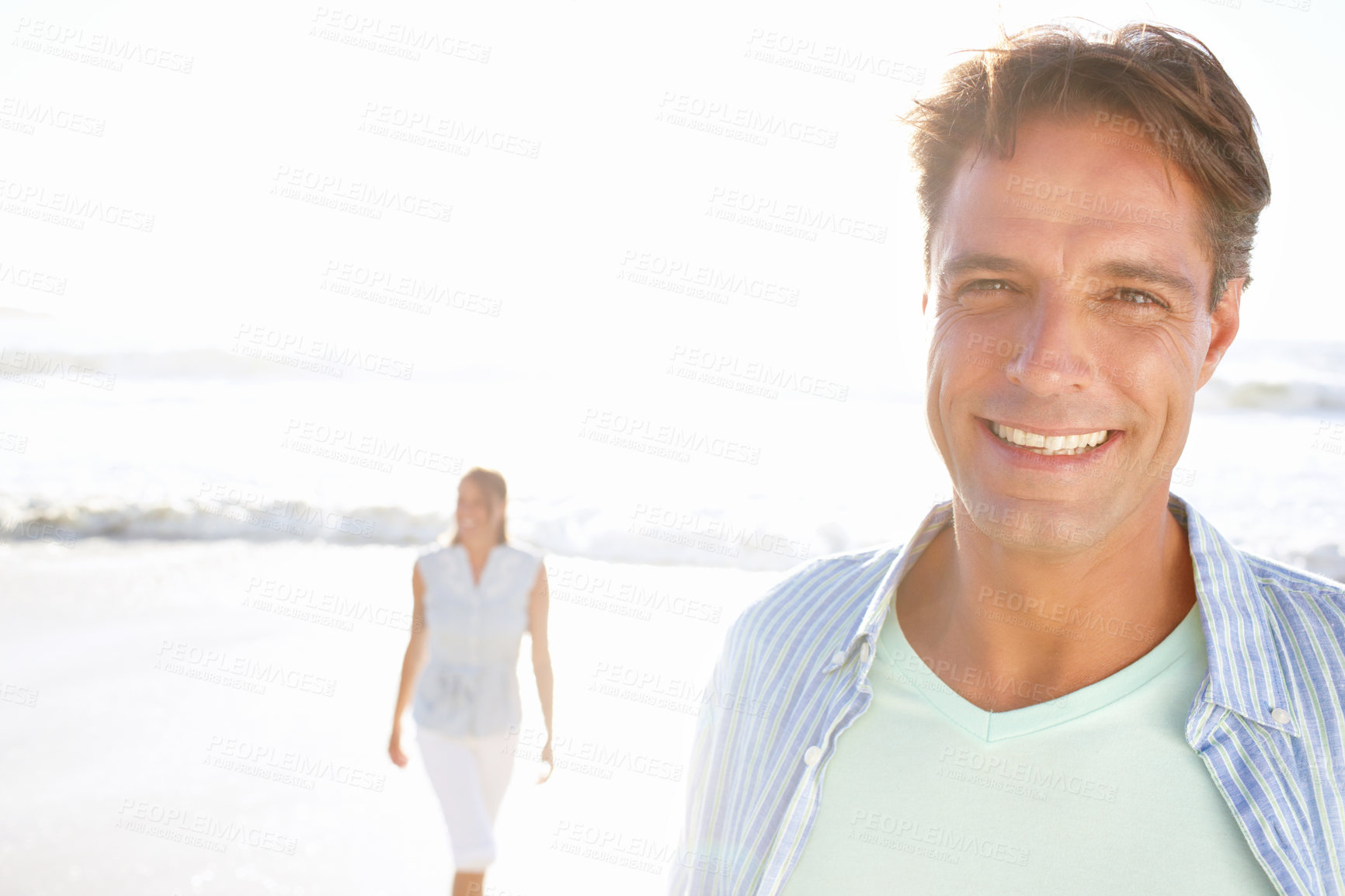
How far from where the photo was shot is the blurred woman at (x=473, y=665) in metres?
4.79

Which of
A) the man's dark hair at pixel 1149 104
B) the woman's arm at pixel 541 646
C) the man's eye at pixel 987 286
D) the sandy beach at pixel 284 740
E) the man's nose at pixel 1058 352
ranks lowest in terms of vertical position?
the sandy beach at pixel 284 740

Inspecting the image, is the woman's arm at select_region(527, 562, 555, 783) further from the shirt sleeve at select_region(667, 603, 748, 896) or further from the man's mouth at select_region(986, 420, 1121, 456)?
the man's mouth at select_region(986, 420, 1121, 456)

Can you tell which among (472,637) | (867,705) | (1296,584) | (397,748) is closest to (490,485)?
(472,637)

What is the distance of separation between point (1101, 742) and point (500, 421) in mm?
18740

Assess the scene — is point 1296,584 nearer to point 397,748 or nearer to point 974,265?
point 974,265

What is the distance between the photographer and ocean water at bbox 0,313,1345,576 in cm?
1174

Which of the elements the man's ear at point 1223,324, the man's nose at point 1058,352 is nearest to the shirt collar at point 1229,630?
the man's ear at point 1223,324

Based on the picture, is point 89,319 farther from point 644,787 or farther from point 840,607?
point 840,607

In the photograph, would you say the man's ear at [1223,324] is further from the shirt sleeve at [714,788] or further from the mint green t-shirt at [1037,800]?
the shirt sleeve at [714,788]

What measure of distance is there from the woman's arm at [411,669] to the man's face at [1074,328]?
13.2ft

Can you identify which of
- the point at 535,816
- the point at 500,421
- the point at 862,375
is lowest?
the point at 535,816

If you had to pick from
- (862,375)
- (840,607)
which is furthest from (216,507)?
(862,375)

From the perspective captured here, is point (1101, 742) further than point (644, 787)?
No

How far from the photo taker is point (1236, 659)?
1.50m
